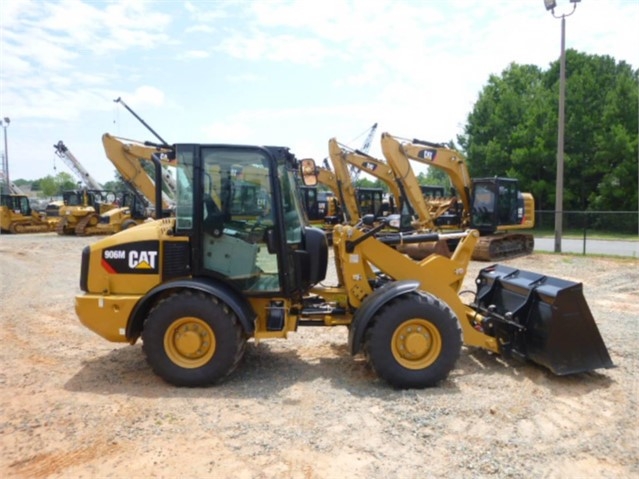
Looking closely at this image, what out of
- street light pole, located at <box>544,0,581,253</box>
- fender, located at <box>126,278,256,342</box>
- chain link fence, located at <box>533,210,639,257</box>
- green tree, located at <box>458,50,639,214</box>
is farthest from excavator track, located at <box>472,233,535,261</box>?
green tree, located at <box>458,50,639,214</box>

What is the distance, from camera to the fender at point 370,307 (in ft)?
15.2

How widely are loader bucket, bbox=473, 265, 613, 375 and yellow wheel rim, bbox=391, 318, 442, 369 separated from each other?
35.3 inches

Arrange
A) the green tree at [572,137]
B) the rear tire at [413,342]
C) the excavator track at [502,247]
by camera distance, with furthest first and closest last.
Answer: the green tree at [572,137] < the excavator track at [502,247] < the rear tire at [413,342]

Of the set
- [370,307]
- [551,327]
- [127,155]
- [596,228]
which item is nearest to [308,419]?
[370,307]

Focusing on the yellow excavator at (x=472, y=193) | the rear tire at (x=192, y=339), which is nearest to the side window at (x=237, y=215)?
the rear tire at (x=192, y=339)

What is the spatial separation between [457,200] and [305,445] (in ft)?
49.5

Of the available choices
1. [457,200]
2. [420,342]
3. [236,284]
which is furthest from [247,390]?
[457,200]

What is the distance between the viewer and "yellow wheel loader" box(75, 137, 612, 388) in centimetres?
464

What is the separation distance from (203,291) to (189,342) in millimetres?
480

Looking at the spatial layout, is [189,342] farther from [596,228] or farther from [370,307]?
[596,228]

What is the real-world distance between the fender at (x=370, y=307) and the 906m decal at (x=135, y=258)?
1.96 m

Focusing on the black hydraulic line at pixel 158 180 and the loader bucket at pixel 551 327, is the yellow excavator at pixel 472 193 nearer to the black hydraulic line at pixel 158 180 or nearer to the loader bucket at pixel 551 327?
the loader bucket at pixel 551 327

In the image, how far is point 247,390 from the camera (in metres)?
4.64

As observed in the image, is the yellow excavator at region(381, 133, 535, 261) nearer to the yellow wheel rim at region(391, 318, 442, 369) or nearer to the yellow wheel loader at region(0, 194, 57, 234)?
the yellow wheel rim at region(391, 318, 442, 369)
